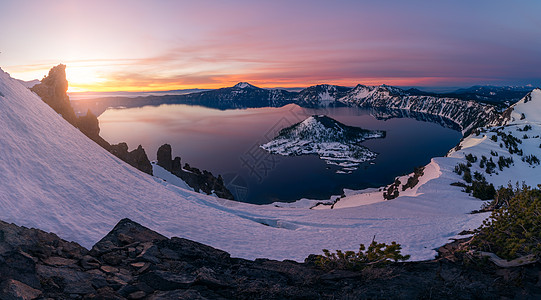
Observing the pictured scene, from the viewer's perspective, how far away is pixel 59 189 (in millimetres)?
12820

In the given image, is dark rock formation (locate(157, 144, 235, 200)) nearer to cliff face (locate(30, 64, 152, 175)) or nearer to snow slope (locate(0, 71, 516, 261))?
cliff face (locate(30, 64, 152, 175))

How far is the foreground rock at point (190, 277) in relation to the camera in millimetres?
5641

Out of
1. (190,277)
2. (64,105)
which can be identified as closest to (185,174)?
(64,105)

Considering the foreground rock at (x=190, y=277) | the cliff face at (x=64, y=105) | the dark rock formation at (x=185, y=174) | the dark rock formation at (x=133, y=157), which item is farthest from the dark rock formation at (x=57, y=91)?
the foreground rock at (x=190, y=277)

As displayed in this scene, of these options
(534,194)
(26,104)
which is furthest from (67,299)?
(26,104)

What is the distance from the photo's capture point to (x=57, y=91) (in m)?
43.9

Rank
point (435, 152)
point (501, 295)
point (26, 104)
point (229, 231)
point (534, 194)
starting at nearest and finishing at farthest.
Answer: point (501, 295) → point (534, 194) → point (229, 231) → point (26, 104) → point (435, 152)

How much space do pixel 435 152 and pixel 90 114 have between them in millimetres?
192661

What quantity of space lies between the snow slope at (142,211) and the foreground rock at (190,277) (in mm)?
3232

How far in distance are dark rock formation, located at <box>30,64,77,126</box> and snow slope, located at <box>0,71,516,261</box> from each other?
68.4 feet

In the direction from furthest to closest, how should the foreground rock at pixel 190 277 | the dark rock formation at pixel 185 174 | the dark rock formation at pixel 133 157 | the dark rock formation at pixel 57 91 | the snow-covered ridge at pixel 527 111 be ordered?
the snow-covered ridge at pixel 527 111, the dark rock formation at pixel 185 174, the dark rock formation at pixel 133 157, the dark rock formation at pixel 57 91, the foreground rock at pixel 190 277

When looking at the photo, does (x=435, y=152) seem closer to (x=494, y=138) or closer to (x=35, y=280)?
(x=494, y=138)

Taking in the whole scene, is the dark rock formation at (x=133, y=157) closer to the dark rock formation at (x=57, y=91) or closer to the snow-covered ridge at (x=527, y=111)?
the dark rock formation at (x=57, y=91)

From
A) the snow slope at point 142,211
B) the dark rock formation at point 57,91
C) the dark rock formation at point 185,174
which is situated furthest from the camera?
the dark rock formation at point 185,174
